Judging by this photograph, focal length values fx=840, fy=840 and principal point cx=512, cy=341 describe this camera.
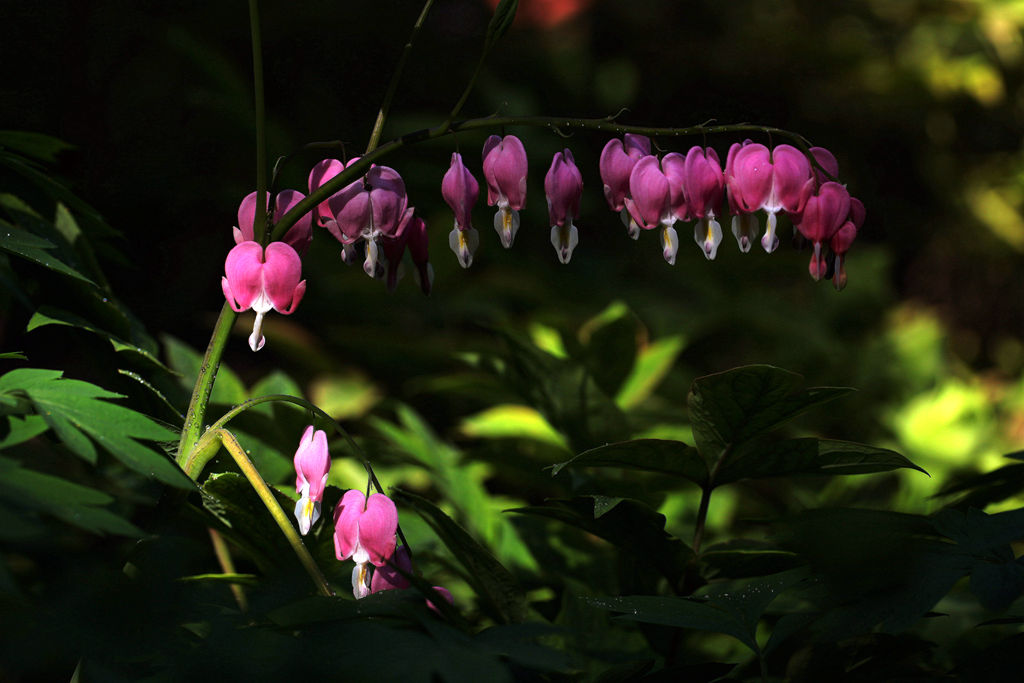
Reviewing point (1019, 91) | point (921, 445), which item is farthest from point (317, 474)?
point (1019, 91)

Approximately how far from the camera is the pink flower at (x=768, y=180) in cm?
71

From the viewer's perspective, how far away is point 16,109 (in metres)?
2.20

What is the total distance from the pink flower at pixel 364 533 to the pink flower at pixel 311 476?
21mm

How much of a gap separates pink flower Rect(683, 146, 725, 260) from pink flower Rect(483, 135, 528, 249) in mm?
141

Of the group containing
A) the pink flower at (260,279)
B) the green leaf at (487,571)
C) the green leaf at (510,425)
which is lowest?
the green leaf at (510,425)

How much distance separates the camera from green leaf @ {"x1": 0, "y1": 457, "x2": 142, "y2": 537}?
418 mm

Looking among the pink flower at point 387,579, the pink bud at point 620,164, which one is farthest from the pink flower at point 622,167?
the pink flower at point 387,579

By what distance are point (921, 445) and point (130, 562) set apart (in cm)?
163

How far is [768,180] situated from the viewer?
0.72 m

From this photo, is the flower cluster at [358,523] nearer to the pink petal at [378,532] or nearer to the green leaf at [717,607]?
the pink petal at [378,532]

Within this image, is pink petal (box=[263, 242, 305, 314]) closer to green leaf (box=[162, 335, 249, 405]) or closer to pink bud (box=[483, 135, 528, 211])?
pink bud (box=[483, 135, 528, 211])

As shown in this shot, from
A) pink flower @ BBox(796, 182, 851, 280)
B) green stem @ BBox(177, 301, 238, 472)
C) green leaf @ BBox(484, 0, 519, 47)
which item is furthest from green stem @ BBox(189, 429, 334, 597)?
pink flower @ BBox(796, 182, 851, 280)


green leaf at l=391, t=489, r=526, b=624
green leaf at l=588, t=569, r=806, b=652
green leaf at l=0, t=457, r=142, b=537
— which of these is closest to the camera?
green leaf at l=0, t=457, r=142, b=537

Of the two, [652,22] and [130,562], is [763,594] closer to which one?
[130,562]
